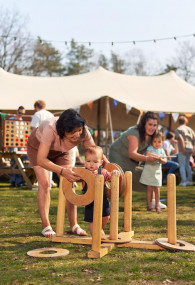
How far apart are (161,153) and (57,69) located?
37.8 meters

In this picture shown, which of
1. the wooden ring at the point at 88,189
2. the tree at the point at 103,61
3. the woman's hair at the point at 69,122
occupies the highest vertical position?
the tree at the point at 103,61

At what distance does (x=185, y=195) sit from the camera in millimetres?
8633

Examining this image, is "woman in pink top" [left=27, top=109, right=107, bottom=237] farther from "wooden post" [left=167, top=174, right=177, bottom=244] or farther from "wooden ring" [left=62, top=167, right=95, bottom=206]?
"wooden post" [left=167, top=174, right=177, bottom=244]

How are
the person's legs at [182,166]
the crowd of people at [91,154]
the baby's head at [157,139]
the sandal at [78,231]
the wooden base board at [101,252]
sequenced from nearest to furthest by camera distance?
the wooden base board at [101,252] < the crowd of people at [91,154] < the sandal at [78,231] < the baby's head at [157,139] < the person's legs at [182,166]

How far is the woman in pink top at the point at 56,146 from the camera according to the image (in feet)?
13.1

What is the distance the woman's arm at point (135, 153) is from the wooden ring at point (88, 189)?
2429 mm

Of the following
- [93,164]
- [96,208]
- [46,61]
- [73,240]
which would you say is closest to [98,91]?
[93,164]

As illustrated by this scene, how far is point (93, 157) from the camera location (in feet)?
13.4

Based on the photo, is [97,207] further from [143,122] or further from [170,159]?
[170,159]

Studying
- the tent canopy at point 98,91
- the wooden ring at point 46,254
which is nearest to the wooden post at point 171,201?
the wooden ring at point 46,254

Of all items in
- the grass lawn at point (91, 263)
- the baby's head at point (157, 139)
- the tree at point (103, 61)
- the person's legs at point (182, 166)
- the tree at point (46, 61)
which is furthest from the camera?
the tree at point (103, 61)

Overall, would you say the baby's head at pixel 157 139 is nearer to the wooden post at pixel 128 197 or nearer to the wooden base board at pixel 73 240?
the wooden post at pixel 128 197

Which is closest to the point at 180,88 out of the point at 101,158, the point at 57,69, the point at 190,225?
the point at 190,225

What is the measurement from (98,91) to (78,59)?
104 ft
